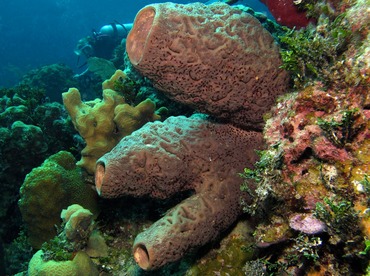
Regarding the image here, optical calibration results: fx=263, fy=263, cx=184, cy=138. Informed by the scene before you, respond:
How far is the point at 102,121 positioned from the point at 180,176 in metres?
2.25

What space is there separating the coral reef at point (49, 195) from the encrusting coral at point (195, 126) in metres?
1.71

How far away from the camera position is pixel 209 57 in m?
2.59

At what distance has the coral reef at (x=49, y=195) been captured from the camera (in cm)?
410

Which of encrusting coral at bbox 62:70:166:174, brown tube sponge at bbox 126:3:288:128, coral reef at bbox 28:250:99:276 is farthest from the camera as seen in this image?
encrusting coral at bbox 62:70:166:174

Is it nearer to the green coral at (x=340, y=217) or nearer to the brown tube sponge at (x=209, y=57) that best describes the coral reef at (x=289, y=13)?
the brown tube sponge at (x=209, y=57)

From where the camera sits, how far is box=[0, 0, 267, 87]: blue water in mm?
39031

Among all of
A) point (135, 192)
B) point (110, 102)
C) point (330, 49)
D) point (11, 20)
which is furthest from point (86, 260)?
point (11, 20)

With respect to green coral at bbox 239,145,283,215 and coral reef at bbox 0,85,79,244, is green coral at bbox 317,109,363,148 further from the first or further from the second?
coral reef at bbox 0,85,79,244

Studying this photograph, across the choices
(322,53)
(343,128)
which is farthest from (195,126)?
(343,128)

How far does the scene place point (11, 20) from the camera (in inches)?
1671

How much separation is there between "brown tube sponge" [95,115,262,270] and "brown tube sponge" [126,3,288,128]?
413 millimetres

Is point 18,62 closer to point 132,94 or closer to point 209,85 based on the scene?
point 132,94

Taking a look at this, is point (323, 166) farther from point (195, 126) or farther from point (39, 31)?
point (39, 31)

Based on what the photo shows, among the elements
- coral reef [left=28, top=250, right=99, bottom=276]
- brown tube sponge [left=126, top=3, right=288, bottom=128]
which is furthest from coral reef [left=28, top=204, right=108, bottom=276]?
brown tube sponge [left=126, top=3, right=288, bottom=128]
